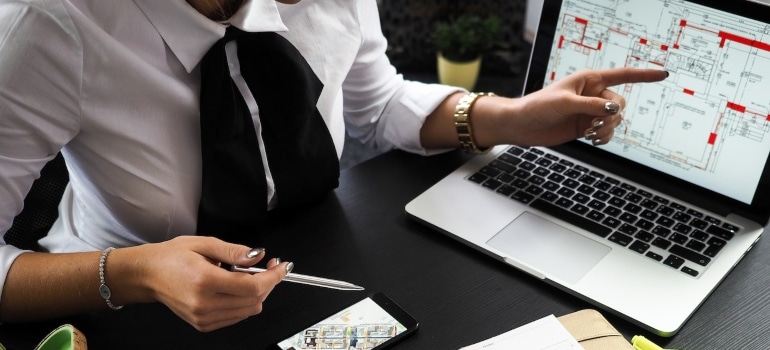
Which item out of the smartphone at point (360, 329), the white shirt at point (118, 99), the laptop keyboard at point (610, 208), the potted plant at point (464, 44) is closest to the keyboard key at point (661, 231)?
the laptop keyboard at point (610, 208)

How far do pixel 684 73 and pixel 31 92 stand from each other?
2.55 ft

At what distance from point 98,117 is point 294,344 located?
0.34m

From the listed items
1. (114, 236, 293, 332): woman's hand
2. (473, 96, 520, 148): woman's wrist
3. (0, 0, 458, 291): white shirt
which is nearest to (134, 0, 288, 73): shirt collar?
(0, 0, 458, 291): white shirt

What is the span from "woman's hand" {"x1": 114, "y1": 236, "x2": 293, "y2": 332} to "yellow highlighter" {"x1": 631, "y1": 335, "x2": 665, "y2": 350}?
370mm

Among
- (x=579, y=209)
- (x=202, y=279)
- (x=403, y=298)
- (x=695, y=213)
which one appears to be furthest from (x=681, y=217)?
(x=202, y=279)

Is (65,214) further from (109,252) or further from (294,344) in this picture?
(294,344)

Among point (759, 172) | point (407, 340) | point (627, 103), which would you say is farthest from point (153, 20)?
point (759, 172)

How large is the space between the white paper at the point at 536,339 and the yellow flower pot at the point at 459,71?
2.06 metres

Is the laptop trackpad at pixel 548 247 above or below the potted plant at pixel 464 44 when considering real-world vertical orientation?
above

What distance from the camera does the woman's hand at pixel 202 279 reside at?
2.58ft

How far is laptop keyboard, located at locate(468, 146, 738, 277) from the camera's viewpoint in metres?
0.96

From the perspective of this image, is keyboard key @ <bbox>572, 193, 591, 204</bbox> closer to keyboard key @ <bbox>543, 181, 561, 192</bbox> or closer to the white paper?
keyboard key @ <bbox>543, 181, 561, 192</bbox>

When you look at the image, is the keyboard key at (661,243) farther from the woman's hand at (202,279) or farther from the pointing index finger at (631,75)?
the woman's hand at (202,279)

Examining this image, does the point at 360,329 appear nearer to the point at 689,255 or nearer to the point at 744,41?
the point at 689,255
